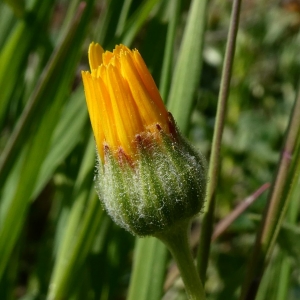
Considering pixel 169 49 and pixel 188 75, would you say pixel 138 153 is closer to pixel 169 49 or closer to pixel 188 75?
pixel 188 75

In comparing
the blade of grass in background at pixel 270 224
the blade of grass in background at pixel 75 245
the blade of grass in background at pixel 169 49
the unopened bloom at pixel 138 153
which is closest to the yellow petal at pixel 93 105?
the unopened bloom at pixel 138 153

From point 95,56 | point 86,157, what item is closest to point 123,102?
point 95,56

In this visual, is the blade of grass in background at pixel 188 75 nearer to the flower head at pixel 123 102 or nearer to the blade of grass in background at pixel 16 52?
the flower head at pixel 123 102

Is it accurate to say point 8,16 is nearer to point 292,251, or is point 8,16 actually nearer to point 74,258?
point 74,258

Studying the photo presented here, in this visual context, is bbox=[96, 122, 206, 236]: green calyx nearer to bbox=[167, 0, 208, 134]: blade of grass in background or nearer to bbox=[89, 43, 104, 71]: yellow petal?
bbox=[89, 43, 104, 71]: yellow petal

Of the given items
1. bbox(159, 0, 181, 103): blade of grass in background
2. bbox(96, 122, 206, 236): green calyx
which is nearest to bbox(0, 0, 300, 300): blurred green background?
bbox(159, 0, 181, 103): blade of grass in background
